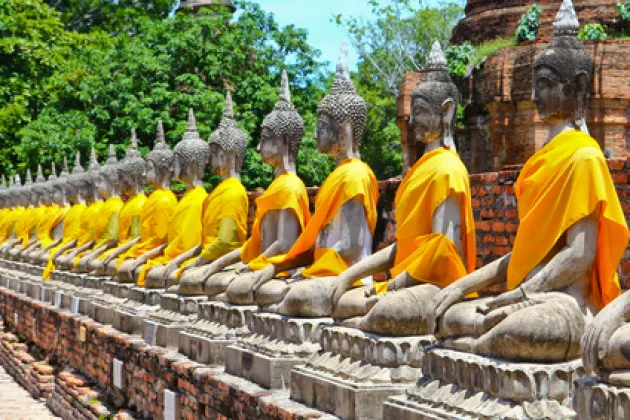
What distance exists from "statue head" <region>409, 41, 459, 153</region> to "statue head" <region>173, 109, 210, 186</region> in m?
4.81

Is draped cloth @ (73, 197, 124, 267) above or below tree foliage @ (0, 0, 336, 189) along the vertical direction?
below

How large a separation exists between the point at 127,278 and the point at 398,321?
6.66 metres

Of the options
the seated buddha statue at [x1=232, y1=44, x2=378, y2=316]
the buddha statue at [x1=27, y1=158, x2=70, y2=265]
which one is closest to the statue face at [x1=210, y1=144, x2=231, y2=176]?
the seated buddha statue at [x1=232, y1=44, x2=378, y2=316]

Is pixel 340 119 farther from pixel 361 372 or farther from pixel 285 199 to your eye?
pixel 361 372

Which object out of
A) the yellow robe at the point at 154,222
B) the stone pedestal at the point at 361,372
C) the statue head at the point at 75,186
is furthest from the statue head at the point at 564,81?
the statue head at the point at 75,186

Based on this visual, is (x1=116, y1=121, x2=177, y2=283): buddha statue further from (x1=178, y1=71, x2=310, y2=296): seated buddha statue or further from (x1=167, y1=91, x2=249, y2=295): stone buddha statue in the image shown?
(x1=178, y1=71, x2=310, y2=296): seated buddha statue

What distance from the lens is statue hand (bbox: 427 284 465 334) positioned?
16.8ft

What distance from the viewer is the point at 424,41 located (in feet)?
106

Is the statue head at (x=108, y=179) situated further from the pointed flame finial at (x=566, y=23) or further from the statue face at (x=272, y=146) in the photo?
the pointed flame finial at (x=566, y=23)

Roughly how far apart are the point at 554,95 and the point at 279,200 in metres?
3.37

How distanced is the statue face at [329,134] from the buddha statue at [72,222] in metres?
8.97

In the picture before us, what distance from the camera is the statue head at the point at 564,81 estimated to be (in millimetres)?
4953

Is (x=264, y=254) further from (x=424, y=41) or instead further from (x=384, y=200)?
(x=424, y=41)

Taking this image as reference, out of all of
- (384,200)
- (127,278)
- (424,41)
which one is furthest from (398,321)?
(424,41)
